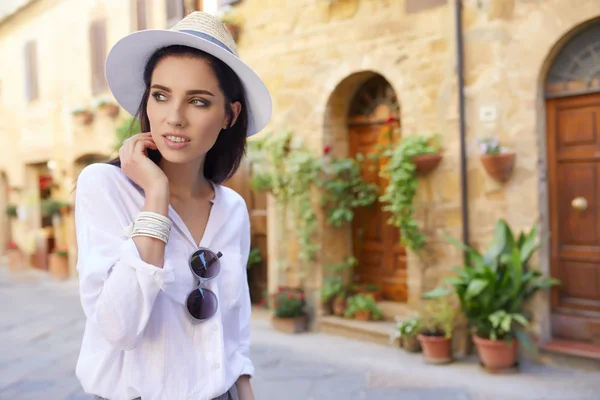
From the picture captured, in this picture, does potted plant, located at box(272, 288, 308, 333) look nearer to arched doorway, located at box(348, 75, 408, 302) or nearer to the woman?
arched doorway, located at box(348, 75, 408, 302)

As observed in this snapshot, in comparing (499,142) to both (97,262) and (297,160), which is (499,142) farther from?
(97,262)

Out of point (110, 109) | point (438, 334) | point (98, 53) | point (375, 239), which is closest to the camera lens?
point (438, 334)

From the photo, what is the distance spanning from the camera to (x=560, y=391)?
429 cm

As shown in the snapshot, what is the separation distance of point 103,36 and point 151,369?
1015 cm

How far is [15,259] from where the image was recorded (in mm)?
13633

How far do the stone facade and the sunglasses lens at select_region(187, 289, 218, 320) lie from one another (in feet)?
13.9

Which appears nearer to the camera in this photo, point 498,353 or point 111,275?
point 111,275

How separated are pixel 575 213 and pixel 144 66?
4.50 metres

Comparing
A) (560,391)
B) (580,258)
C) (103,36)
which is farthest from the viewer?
(103,36)

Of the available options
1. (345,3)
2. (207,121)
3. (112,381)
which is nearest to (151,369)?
(112,381)

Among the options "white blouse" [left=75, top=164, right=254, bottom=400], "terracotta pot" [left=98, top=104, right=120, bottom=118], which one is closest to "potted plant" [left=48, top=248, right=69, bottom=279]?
"terracotta pot" [left=98, top=104, right=120, bottom=118]

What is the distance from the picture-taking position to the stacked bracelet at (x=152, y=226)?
122cm

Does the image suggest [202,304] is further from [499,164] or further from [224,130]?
[499,164]

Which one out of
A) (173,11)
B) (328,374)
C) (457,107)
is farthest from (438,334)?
(173,11)
